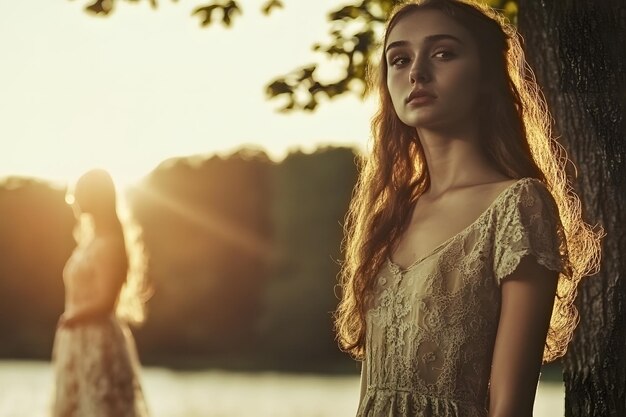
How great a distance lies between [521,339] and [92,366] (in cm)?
612

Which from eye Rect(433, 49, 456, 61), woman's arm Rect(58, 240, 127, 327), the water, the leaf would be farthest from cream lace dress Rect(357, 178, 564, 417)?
the water

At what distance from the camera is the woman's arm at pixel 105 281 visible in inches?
341

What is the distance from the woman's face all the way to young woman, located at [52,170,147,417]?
5.60 m

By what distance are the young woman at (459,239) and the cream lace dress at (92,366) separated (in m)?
5.29

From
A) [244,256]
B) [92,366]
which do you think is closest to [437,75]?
[92,366]

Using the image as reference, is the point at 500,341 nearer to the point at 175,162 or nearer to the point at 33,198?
the point at 175,162

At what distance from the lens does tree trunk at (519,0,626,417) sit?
15.2ft

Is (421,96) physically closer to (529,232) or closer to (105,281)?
(529,232)

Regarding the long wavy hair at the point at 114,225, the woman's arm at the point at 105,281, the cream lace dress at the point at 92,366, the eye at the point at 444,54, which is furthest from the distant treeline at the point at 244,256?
the eye at the point at 444,54

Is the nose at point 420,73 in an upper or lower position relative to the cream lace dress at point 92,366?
upper

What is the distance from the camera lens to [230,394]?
2316 cm

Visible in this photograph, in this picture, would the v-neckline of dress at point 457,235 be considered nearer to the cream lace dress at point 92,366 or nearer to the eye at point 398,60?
the eye at point 398,60

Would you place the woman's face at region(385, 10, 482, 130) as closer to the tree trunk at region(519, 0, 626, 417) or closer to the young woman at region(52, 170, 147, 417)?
the tree trunk at region(519, 0, 626, 417)

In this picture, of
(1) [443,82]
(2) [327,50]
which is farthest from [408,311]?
(2) [327,50]
